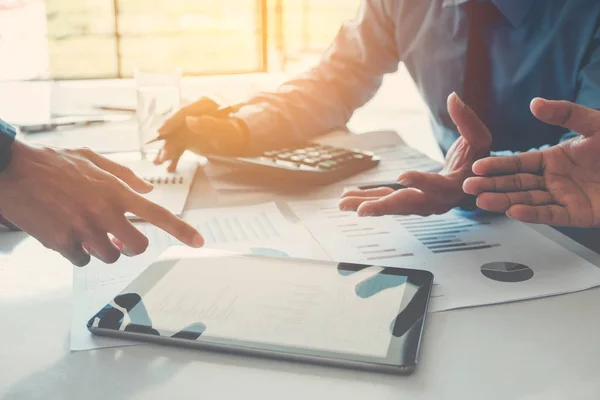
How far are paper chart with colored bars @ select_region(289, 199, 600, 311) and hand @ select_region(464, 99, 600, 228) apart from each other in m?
0.04

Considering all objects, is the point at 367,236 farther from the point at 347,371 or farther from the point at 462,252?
the point at 347,371

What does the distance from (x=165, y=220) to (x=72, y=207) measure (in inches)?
3.3

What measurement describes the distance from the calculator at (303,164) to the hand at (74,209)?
0.36 meters

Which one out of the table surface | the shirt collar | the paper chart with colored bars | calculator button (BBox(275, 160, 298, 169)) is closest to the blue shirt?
the shirt collar

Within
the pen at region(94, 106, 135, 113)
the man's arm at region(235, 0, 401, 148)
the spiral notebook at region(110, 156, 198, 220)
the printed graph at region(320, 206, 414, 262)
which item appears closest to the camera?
the printed graph at region(320, 206, 414, 262)

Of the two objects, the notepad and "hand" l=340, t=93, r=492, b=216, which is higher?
"hand" l=340, t=93, r=492, b=216

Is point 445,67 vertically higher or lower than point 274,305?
higher

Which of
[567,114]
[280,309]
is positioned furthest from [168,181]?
[567,114]

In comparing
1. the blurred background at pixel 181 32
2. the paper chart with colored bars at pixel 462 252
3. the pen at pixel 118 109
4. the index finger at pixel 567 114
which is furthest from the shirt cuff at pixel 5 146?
the blurred background at pixel 181 32

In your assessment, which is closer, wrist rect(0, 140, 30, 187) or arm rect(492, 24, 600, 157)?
wrist rect(0, 140, 30, 187)

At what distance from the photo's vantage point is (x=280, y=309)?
52cm

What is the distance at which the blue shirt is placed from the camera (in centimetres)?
96

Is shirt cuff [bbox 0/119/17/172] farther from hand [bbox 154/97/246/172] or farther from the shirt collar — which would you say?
the shirt collar

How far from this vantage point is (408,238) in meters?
0.71
